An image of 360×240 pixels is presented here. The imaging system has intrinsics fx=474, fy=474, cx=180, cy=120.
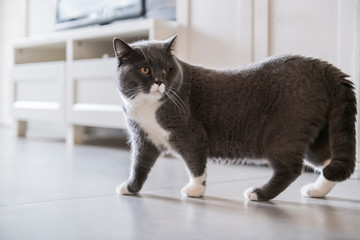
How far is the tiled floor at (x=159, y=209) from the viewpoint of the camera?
983mm

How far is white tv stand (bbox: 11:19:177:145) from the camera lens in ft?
8.60

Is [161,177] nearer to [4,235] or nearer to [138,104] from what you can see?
[138,104]

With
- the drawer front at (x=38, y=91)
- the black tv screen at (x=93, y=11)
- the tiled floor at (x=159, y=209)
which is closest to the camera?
the tiled floor at (x=159, y=209)

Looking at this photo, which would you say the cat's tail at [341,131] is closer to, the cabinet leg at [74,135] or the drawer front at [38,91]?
the cabinet leg at [74,135]

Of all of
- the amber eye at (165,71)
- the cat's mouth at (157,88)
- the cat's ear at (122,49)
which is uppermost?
the cat's ear at (122,49)

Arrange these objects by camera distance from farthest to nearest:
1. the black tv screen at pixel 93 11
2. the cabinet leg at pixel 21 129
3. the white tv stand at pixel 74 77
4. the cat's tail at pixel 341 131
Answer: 1. the cabinet leg at pixel 21 129
2. the black tv screen at pixel 93 11
3. the white tv stand at pixel 74 77
4. the cat's tail at pixel 341 131

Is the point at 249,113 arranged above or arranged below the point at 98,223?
above

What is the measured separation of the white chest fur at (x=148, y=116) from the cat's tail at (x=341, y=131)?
18.1 inches

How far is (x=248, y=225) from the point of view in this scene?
3.44ft

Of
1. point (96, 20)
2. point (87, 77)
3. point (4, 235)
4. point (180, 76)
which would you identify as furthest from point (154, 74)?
point (96, 20)

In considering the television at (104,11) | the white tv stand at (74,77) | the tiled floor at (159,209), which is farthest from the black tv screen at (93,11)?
the tiled floor at (159,209)

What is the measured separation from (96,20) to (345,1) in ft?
6.12

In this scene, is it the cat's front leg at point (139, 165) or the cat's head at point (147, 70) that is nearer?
the cat's head at point (147, 70)

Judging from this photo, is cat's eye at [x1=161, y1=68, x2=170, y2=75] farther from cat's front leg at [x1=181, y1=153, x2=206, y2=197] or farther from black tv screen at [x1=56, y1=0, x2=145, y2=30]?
black tv screen at [x1=56, y1=0, x2=145, y2=30]
